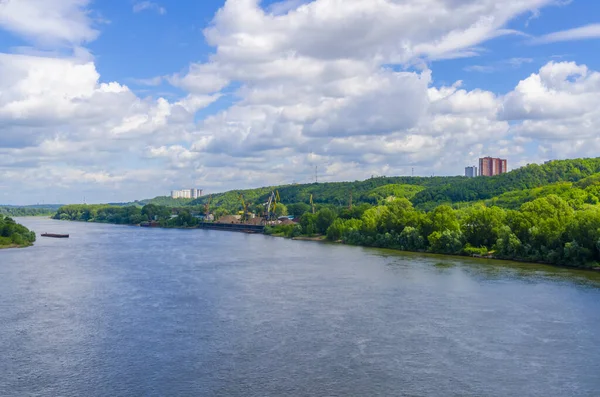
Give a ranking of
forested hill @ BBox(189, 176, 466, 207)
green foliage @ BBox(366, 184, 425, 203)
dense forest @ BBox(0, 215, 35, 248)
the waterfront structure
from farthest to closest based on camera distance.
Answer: the waterfront structure → forested hill @ BBox(189, 176, 466, 207) → green foliage @ BBox(366, 184, 425, 203) → dense forest @ BBox(0, 215, 35, 248)

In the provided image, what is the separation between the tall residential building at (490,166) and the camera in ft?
256

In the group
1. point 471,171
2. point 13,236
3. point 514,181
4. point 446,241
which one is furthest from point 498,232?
point 471,171

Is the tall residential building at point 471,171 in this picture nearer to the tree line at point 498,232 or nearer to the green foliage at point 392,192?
the green foliage at point 392,192

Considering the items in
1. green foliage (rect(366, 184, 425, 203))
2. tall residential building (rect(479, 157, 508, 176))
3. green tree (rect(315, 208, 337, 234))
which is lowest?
green tree (rect(315, 208, 337, 234))

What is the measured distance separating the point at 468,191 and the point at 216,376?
45.9 metres

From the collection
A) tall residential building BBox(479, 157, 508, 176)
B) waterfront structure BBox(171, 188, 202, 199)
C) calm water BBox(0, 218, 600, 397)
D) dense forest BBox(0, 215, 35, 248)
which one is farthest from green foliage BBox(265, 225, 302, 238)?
waterfront structure BBox(171, 188, 202, 199)

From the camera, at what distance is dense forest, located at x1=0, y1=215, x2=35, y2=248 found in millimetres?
30203

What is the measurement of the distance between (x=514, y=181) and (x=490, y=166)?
27.9 metres

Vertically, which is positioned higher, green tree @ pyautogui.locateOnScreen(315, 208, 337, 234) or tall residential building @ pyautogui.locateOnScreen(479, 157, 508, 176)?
tall residential building @ pyautogui.locateOnScreen(479, 157, 508, 176)

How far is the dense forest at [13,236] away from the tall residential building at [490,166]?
62151 mm

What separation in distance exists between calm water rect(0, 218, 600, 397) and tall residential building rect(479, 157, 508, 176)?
201 ft

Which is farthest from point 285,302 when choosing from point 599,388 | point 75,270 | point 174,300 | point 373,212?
point 373,212

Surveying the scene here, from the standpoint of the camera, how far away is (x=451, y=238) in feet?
82.5

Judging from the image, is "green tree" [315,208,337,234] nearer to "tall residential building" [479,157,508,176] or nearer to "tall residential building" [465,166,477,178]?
"tall residential building" [479,157,508,176]
